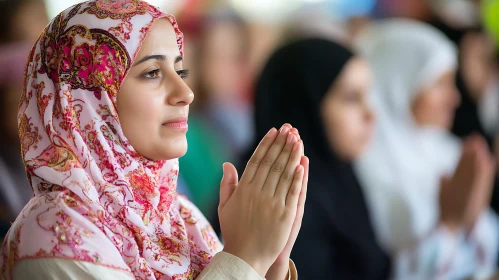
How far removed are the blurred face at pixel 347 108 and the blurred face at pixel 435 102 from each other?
0.86 meters

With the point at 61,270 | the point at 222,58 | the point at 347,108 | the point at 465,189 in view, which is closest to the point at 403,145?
the point at 465,189

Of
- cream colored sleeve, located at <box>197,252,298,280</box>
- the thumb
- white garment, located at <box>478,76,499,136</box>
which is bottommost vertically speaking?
white garment, located at <box>478,76,499,136</box>

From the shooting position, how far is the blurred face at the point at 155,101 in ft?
3.61

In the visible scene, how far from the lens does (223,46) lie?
3.57 m

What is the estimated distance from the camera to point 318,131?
2.17m

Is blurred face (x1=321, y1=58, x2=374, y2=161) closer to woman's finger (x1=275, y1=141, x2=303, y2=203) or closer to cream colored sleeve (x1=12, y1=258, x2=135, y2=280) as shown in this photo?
woman's finger (x1=275, y1=141, x2=303, y2=203)

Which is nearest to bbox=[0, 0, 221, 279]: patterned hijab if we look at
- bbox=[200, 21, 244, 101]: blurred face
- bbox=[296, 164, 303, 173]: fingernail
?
bbox=[296, 164, 303, 173]: fingernail

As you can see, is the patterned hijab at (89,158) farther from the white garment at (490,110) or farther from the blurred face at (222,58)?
the white garment at (490,110)

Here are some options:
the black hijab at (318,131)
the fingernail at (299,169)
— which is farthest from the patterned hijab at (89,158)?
the black hijab at (318,131)

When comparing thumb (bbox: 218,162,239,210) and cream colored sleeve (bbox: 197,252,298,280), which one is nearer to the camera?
cream colored sleeve (bbox: 197,252,298,280)

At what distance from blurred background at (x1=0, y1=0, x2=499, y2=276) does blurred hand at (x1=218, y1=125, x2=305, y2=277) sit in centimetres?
115

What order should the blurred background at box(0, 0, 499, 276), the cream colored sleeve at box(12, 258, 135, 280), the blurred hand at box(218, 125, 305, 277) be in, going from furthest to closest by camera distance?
1. the blurred background at box(0, 0, 499, 276)
2. the blurred hand at box(218, 125, 305, 277)
3. the cream colored sleeve at box(12, 258, 135, 280)

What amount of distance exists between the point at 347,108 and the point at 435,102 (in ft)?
3.07

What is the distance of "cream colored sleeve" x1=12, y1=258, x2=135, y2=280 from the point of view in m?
0.99
